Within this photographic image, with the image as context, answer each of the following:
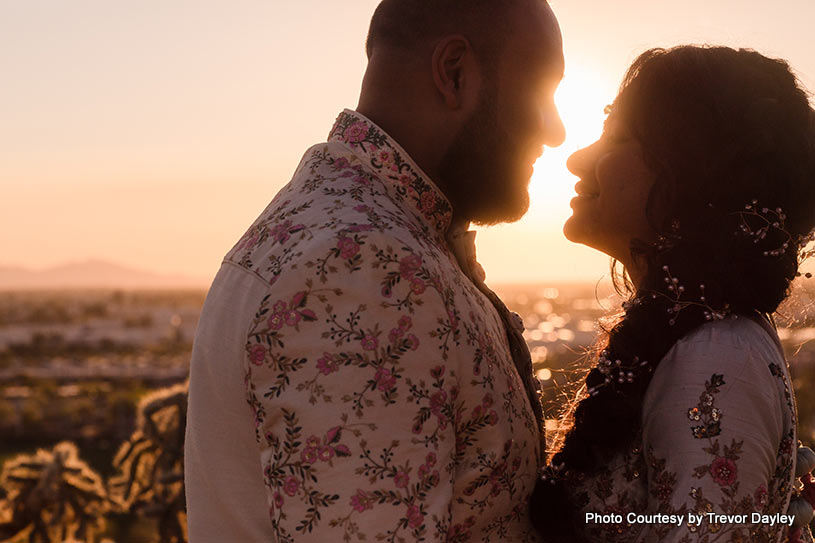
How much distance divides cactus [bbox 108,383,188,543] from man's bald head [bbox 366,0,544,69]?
2908mm

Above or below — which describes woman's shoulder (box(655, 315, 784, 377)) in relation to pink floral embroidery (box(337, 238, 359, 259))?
below

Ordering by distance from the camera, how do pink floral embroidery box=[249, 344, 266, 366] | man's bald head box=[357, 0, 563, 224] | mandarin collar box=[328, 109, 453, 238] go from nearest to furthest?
pink floral embroidery box=[249, 344, 266, 366] → mandarin collar box=[328, 109, 453, 238] → man's bald head box=[357, 0, 563, 224]

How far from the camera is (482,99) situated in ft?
8.78

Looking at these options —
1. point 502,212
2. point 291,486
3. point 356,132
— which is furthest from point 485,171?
point 291,486

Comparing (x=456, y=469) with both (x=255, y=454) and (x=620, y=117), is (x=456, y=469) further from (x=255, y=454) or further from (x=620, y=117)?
(x=620, y=117)

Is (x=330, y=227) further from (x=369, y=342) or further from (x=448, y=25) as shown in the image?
(x=448, y=25)

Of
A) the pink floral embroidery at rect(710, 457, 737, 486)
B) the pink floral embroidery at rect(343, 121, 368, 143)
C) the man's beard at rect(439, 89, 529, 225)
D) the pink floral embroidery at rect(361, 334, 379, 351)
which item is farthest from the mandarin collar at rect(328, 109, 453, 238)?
the pink floral embroidery at rect(710, 457, 737, 486)

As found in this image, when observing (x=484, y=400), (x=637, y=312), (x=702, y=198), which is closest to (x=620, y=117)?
(x=702, y=198)

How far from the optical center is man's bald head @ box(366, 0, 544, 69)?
8.74ft

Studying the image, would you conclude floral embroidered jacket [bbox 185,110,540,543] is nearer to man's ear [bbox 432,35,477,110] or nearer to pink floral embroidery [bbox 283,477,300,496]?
pink floral embroidery [bbox 283,477,300,496]

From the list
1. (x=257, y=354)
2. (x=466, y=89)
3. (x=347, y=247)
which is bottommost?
(x=257, y=354)

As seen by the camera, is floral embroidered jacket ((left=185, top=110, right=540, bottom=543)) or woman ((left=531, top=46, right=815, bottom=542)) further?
woman ((left=531, top=46, right=815, bottom=542))

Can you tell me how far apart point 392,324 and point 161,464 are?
3545mm

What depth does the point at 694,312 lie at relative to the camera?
2.64 metres
